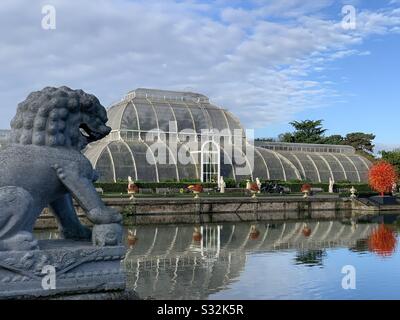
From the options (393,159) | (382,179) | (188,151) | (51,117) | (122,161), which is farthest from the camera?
(393,159)

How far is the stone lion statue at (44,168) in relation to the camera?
19.4 feet

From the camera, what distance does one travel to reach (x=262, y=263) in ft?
41.7

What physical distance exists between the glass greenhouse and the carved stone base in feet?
106

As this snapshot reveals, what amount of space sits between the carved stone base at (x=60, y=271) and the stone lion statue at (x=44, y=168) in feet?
0.53

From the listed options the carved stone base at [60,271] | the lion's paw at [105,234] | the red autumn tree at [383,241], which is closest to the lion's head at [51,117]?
the lion's paw at [105,234]

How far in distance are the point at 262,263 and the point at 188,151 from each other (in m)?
31.1

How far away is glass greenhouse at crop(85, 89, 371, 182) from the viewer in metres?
39.9

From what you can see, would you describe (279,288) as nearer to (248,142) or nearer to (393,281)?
(393,281)

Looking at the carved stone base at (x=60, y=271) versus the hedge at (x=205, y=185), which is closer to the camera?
the carved stone base at (x=60, y=271)

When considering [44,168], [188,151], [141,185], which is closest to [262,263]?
[44,168]

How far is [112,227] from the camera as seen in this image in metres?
6.29

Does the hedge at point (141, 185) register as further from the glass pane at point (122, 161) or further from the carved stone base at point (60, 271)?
the carved stone base at point (60, 271)

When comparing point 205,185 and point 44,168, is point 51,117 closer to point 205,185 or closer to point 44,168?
point 44,168
